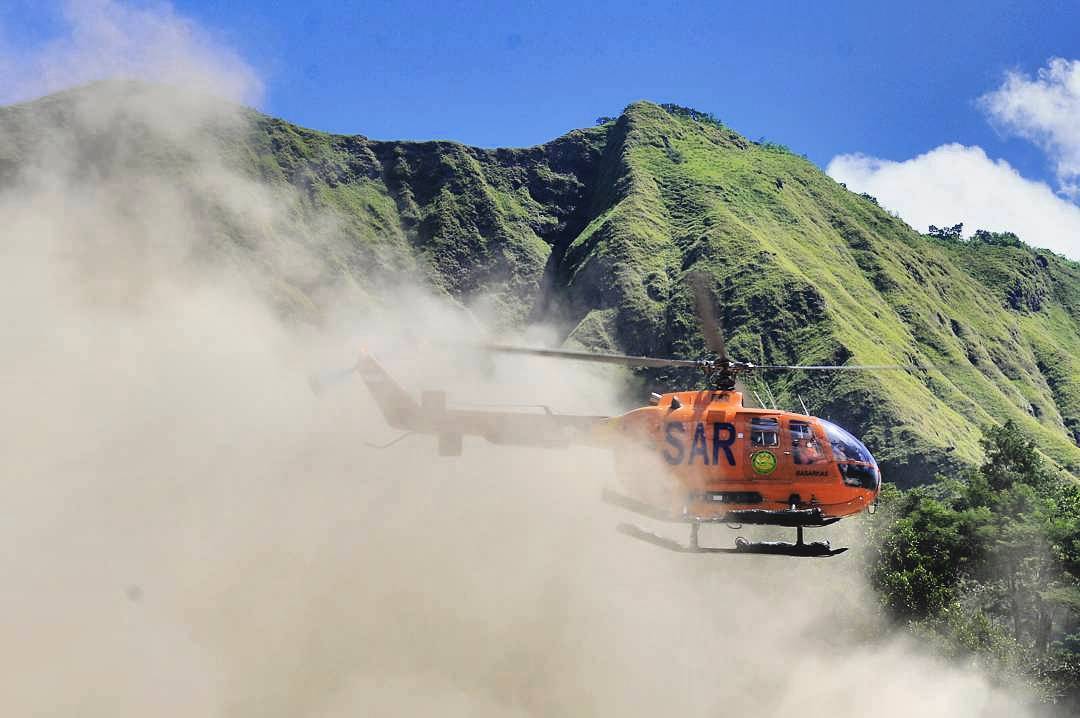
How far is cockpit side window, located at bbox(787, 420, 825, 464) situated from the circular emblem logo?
0.58 metres

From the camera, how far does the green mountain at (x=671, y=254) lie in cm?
11069

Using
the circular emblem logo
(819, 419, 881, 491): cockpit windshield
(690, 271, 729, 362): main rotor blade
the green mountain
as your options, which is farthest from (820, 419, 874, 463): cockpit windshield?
the green mountain

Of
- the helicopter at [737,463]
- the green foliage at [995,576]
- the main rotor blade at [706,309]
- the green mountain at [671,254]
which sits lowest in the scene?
the green foliage at [995,576]

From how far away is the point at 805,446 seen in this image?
24.9m

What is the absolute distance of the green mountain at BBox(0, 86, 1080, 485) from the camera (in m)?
111

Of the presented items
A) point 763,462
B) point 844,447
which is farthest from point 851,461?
point 763,462

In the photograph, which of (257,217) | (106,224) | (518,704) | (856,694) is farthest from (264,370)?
(257,217)

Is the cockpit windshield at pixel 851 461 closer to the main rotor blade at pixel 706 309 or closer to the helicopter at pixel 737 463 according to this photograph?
the helicopter at pixel 737 463

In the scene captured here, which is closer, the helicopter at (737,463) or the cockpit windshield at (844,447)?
the helicopter at (737,463)

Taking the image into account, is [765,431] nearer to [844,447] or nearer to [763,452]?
[763,452]

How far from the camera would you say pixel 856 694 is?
155 ft

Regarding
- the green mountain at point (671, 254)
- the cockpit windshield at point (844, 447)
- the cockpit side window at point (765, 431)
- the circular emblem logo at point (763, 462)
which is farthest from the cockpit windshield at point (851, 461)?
the green mountain at point (671, 254)

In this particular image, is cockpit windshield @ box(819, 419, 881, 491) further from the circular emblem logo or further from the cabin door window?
the circular emblem logo

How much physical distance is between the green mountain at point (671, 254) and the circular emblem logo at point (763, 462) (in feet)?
239
